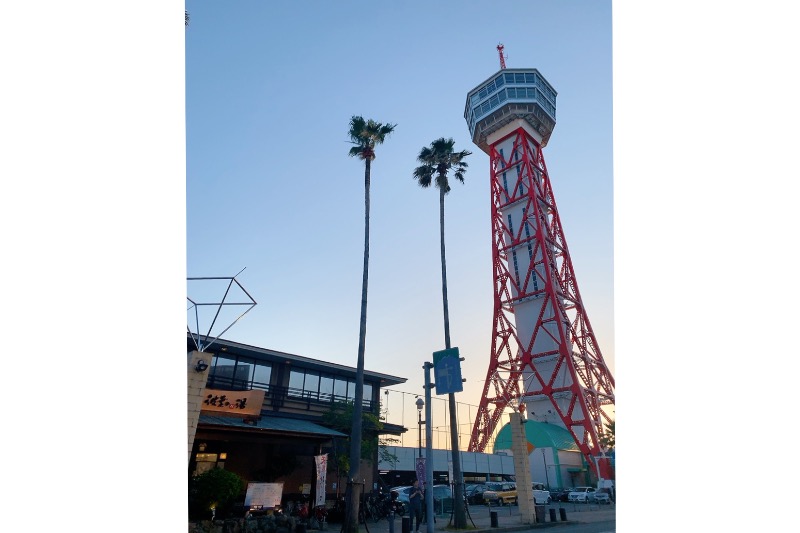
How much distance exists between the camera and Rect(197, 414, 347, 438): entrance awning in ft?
59.7

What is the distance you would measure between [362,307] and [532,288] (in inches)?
1887

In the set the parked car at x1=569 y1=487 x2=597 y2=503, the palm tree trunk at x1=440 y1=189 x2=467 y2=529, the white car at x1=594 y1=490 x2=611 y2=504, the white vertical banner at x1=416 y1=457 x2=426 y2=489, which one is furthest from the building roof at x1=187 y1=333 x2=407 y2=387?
the white car at x1=594 y1=490 x2=611 y2=504

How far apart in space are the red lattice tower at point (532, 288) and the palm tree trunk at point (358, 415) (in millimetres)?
42642

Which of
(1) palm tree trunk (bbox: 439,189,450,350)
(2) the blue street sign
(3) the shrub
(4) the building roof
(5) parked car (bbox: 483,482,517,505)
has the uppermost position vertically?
(1) palm tree trunk (bbox: 439,189,450,350)

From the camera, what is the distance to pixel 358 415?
1800 cm

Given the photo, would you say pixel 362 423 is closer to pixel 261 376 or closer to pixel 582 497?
pixel 261 376

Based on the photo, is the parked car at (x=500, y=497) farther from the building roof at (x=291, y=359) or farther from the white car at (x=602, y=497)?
the building roof at (x=291, y=359)

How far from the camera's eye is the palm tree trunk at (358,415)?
16375mm

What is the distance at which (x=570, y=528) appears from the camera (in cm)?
2002

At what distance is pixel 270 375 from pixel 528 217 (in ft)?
157

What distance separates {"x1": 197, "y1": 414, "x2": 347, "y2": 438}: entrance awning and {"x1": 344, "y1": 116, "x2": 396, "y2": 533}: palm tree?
2368 millimetres

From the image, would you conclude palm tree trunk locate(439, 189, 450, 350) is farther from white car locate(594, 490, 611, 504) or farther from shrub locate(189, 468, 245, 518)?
white car locate(594, 490, 611, 504)
